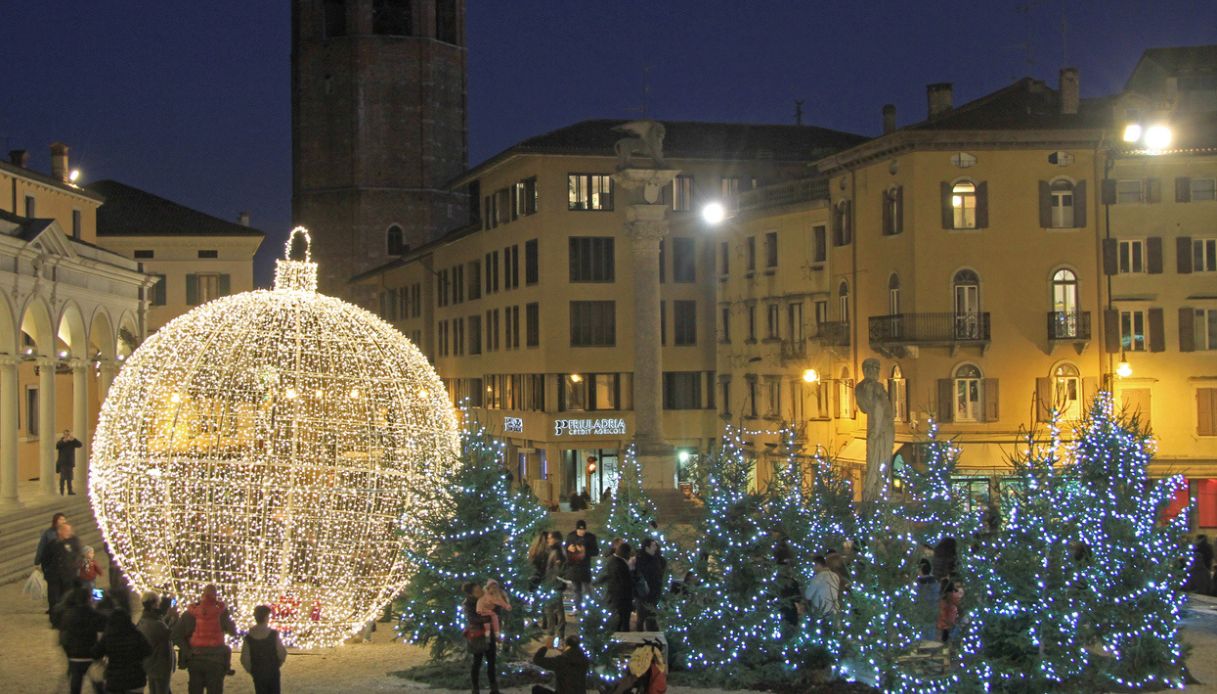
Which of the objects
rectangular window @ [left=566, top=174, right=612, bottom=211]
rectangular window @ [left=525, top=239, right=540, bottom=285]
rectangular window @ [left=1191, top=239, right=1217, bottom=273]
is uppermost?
rectangular window @ [left=566, top=174, right=612, bottom=211]

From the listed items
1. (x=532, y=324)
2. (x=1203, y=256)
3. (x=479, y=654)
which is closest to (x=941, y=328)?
(x=1203, y=256)

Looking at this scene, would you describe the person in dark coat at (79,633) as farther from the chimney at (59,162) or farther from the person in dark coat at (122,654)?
the chimney at (59,162)

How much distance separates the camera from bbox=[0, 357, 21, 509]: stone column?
33.6 metres

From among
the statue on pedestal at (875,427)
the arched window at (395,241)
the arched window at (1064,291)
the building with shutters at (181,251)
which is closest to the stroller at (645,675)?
the statue on pedestal at (875,427)

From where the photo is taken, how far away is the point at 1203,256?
131ft

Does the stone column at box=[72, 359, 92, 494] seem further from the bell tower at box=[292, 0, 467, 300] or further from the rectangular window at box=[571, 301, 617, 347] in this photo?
the bell tower at box=[292, 0, 467, 300]

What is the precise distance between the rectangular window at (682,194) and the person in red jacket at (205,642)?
3779cm

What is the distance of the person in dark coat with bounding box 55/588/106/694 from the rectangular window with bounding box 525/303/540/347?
3659 centimetres

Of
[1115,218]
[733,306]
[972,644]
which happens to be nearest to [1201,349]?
[1115,218]

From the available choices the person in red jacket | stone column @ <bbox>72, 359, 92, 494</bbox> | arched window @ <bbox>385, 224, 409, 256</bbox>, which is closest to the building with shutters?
arched window @ <bbox>385, 224, 409, 256</bbox>

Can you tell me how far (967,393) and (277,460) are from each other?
78.8 ft

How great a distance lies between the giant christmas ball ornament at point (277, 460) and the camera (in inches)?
725

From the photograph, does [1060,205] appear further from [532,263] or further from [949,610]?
[949,610]

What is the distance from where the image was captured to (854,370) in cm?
4184
